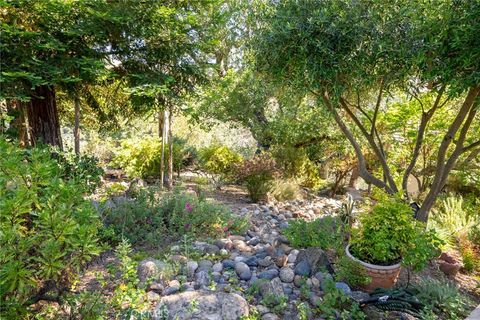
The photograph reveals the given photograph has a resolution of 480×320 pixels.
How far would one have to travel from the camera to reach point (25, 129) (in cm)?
A: 450

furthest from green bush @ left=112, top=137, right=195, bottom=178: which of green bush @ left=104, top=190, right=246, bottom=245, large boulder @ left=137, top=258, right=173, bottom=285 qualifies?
large boulder @ left=137, top=258, right=173, bottom=285

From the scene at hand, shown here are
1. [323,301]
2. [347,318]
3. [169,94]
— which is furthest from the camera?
[169,94]

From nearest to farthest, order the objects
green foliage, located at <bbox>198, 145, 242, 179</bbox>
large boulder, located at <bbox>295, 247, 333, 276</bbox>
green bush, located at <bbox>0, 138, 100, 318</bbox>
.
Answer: green bush, located at <bbox>0, 138, 100, 318</bbox> < large boulder, located at <bbox>295, 247, 333, 276</bbox> < green foliage, located at <bbox>198, 145, 242, 179</bbox>

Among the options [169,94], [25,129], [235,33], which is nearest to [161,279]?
[169,94]

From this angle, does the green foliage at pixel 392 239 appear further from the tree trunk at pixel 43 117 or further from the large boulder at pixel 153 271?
the tree trunk at pixel 43 117

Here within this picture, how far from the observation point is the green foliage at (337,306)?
2.22 meters

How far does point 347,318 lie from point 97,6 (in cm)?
409

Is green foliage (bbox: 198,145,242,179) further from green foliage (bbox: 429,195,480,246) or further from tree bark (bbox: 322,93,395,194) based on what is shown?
green foliage (bbox: 429,195,480,246)

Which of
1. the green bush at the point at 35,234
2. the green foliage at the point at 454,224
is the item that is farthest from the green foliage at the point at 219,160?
the green bush at the point at 35,234

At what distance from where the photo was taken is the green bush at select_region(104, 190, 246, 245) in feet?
11.3

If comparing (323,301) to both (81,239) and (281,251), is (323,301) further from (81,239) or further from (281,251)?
(81,239)

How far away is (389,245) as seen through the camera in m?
2.69

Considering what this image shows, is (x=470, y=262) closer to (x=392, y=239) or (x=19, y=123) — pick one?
(x=392, y=239)

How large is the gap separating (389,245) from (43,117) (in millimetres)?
4848
